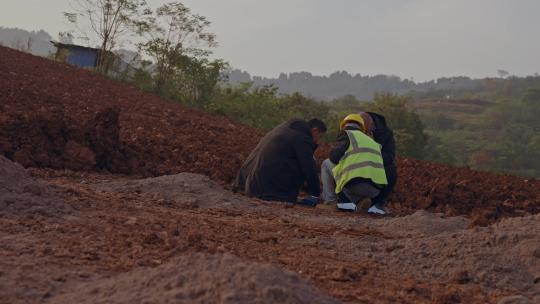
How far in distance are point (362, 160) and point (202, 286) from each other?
4813 millimetres

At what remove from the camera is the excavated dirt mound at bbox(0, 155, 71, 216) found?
4.87 metres

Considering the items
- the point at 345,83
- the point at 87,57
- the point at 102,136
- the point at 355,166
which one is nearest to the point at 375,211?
the point at 355,166

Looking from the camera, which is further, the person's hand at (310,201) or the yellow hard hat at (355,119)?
the person's hand at (310,201)

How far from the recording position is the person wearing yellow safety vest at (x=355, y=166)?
7.69m

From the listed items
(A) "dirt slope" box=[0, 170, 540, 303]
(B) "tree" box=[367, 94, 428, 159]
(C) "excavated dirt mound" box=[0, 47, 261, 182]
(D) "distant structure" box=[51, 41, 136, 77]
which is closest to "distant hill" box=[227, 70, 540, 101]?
(B) "tree" box=[367, 94, 428, 159]

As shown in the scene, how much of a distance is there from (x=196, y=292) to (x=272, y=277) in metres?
0.35

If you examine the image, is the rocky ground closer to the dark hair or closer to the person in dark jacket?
the person in dark jacket

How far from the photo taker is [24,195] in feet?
16.7

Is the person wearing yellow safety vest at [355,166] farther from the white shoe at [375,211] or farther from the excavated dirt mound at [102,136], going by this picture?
the excavated dirt mound at [102,136]

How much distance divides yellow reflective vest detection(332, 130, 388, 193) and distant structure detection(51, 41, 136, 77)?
20.4m

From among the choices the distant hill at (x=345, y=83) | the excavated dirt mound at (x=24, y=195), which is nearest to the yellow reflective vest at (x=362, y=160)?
the excavated dirt mound at (x=24, y=195)

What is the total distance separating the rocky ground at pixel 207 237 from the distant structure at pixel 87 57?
17.2m

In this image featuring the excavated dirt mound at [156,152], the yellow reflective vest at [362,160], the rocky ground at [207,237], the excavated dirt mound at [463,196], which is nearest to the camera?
the rocky ground at [207,237]

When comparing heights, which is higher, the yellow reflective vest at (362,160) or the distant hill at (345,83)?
the distant hill at (345,83)
